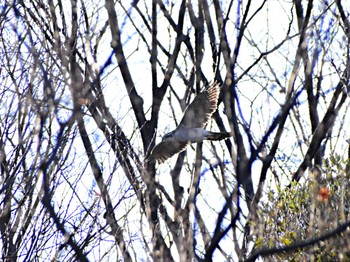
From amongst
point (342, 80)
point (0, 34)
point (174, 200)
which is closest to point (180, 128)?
point (174, 200)

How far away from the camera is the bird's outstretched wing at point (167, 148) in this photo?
27.9ft

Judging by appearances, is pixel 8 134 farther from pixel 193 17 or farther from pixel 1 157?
pixel 193 17

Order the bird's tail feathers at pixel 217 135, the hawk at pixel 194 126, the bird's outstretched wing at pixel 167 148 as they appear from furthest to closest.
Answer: the bird's outstretched wing at pixel 167 148, the hawk at pixel 194 126, the bird's tail feathers at pixel 217 135

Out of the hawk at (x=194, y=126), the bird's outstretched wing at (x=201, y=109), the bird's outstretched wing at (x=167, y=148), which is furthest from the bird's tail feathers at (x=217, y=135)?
the bird's outstretched wing at (x=167, y=148)

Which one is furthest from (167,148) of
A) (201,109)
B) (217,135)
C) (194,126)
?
(217,135)

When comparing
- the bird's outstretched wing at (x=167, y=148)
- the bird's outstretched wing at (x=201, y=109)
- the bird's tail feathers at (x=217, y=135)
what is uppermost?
the bird's outstretched wing at (x=201, y=109)

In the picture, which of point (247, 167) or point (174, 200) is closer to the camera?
point (247, 167)

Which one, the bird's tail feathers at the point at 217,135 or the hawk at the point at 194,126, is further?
the hawk at the point at 194,126

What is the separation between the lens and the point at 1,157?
601 cm

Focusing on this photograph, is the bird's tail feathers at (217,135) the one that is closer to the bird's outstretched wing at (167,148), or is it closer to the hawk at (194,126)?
the hawk at (194,126)

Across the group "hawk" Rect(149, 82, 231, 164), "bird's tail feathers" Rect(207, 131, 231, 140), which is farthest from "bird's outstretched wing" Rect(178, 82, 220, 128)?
"bird's tail feathers" Rect(207, 131, 231, 140)

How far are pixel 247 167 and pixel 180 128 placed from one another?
4.64 m

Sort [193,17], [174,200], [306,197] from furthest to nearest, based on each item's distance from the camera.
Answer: [193,17]
[174,200]
[306,197]

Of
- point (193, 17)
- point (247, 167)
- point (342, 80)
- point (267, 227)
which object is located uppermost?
point (193, 17)
